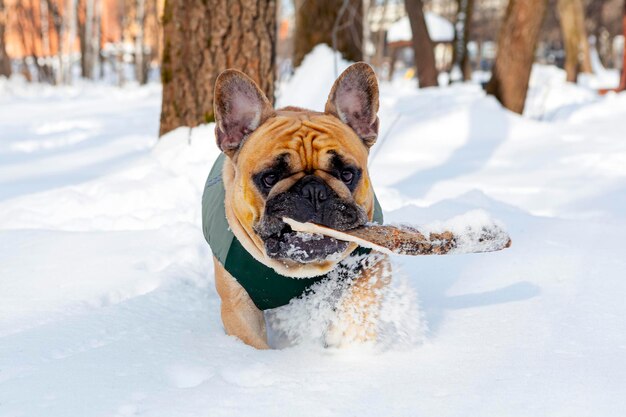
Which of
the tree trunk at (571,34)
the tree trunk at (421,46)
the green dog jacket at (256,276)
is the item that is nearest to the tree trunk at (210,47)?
the green dog jacket at (256,276)

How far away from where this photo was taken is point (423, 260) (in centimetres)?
361

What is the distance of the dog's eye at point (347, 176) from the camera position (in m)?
2.55

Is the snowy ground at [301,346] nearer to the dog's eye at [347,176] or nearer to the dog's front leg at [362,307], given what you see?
the dog's front leg at [362,307]

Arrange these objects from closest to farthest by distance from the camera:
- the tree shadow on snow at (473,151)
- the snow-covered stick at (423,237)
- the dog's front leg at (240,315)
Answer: the snow-covered stick at (423,237) → the dog's front leg at (240,315) → the tree shadow on snow at (473,151)

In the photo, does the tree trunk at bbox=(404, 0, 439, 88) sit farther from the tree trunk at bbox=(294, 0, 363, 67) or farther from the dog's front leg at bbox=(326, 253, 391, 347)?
the dog's front leg at bbox=(326, 253, 391, 347)

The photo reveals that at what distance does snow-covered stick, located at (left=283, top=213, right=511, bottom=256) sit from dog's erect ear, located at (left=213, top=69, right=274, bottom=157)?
0.67m

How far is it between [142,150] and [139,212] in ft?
8.53

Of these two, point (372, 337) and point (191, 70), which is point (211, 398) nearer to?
point (372, 337)

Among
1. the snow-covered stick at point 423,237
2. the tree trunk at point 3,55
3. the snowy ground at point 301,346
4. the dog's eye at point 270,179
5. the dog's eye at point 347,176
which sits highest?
the dog's eye at point 347,176

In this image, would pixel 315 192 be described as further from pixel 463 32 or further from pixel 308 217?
pixel 463 32

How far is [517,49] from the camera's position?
9359mm

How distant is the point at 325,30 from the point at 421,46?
624 centimetres

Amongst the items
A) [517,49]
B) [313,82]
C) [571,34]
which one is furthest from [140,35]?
[313,82]

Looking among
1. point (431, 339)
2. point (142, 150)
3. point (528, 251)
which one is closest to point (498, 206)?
point (528, 251)
